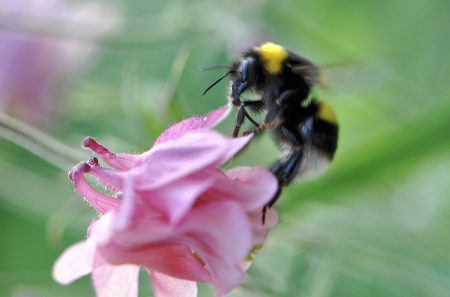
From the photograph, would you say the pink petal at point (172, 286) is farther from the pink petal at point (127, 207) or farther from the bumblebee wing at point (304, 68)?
the bumblebee wing at point (304, 68)

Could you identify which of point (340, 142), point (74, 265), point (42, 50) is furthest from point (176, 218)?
point (42, 50)

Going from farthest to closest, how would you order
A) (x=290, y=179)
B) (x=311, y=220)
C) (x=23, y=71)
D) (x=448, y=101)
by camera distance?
(x=23, y=71) → (x=311, y=220) → (x=448, y=101) → (x=290, y=179)

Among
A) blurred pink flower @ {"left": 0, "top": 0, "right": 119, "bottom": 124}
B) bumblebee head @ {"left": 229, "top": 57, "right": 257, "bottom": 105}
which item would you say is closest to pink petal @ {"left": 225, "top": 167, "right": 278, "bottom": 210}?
bumblebee head @ {"left": 229, "top": 57, "right": 257, "bottom": 105}

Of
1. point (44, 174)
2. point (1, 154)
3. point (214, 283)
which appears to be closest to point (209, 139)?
point (214, 283)

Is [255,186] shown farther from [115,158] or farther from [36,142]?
[36,142]

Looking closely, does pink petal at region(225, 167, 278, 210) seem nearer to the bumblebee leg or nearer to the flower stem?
the bumblebee leg

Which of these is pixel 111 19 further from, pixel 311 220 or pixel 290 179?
pixel 290 179
